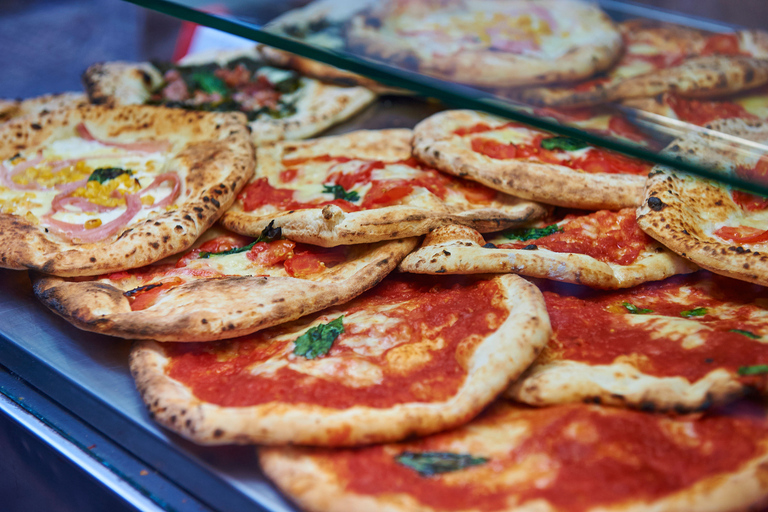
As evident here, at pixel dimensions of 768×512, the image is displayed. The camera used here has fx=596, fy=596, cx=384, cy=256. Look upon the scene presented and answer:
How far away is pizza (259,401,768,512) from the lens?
186 centimetres

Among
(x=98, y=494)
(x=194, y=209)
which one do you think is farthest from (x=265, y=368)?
(x=194, y=209)

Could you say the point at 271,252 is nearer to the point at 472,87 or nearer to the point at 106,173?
the point at 106,173

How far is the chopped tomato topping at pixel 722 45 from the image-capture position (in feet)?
13.9

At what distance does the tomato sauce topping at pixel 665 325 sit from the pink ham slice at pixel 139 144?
107 inches

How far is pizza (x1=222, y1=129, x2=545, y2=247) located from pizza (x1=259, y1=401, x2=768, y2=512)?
1.20 m

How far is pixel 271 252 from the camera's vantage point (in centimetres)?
324

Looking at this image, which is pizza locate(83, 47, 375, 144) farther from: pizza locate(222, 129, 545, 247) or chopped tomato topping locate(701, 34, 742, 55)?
chopped tomato topping locate(701, 34, 742, 55)

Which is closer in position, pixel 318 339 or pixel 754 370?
pixel 754 370

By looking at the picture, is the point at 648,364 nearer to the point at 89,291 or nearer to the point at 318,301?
the point at 318,301

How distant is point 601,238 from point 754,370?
3.82ft

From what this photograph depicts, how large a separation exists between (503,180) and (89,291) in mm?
2223

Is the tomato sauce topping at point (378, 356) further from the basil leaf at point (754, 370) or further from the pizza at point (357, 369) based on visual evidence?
the basil leaf at point (754, 370)

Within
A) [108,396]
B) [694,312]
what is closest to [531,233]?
[694,312]

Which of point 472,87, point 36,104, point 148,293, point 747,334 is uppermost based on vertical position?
point 472,87
